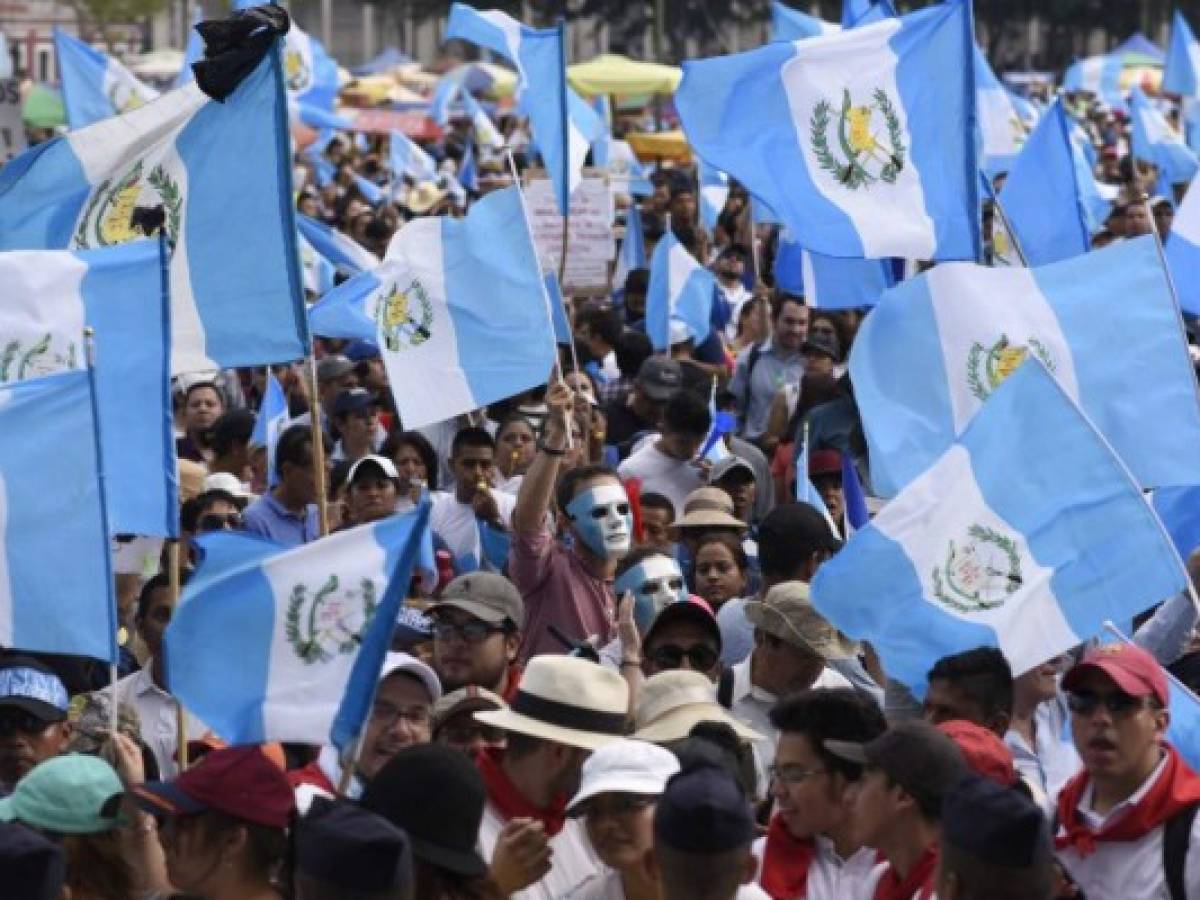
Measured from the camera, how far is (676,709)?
6875 millimetres

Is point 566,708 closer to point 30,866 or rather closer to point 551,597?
point 30,866

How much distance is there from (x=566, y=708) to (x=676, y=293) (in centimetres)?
925

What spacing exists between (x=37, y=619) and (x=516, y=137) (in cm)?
2980

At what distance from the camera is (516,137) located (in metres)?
36.9

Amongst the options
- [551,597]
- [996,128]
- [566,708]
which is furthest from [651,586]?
[996,128]

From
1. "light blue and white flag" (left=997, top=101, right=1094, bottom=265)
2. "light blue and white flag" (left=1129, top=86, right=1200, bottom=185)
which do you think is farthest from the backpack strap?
"light blue and white flag" (left=1129, top=86, right=1200, bottom=185)

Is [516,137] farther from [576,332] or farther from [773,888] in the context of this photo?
[773,888]

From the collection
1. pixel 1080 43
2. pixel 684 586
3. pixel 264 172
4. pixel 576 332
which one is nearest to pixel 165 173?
pixel 264 172

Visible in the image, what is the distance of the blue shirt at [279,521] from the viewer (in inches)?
410

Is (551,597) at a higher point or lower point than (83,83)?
higher

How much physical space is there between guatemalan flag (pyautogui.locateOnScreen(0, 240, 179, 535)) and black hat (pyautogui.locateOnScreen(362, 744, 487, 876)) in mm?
2205

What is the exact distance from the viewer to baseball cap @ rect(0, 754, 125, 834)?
5.85 meters

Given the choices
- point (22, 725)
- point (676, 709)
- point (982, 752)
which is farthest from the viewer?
point (22, 725)

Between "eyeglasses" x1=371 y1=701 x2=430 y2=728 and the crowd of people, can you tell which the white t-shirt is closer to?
the crowd of people
